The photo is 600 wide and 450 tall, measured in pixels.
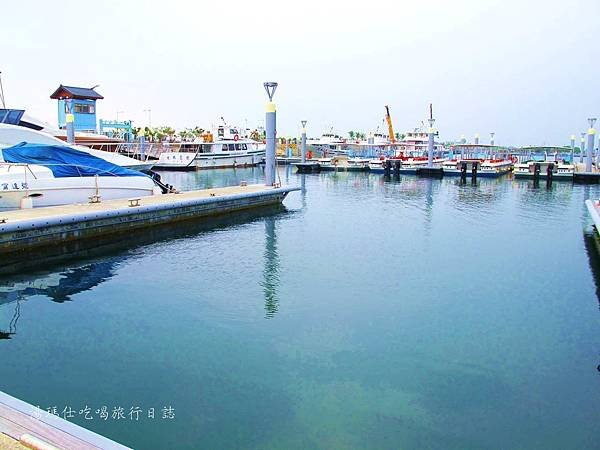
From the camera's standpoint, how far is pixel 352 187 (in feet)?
126

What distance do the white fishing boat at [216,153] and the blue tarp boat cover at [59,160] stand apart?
38881 mm

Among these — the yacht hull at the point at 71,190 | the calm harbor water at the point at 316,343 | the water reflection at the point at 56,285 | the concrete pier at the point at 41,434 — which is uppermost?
the yacht hull at the point at 71,190

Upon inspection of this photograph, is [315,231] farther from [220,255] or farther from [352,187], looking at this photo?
[352,187]

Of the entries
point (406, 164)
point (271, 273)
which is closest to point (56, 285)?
point (271, 273)

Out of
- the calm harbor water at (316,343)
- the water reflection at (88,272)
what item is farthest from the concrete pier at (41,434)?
the water reflection at (88,272)

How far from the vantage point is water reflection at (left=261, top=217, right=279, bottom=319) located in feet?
34.6

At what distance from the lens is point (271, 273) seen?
43.1ft

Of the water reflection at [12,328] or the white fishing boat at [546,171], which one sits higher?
the white fishing boat at [546,171]

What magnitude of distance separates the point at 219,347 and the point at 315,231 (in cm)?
A: 1110

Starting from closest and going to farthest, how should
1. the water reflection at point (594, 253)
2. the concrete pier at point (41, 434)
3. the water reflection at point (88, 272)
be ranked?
the concrete pier at point (41, 434) < the water reflection at point (88, 272) < the water reflection at point (594, 253)

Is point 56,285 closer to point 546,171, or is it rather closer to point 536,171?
point 536,171

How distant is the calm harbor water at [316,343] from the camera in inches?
246

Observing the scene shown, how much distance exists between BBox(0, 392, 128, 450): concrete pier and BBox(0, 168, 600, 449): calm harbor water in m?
1.66

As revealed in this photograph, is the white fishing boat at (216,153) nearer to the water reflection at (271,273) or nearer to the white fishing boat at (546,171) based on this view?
the white fishing boat at (546,171)
